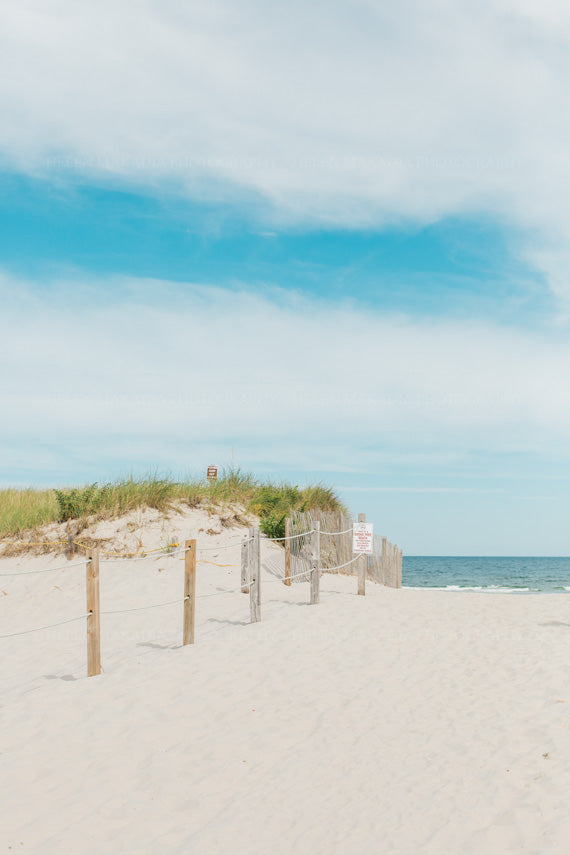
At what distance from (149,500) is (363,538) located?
24.3ft

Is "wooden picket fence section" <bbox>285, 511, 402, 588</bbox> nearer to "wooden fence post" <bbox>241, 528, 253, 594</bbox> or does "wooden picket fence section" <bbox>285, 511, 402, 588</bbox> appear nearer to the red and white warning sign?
the red and white warning sign

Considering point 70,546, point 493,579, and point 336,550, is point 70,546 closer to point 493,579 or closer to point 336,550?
point 336,550

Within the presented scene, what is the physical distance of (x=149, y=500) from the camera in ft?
58.7

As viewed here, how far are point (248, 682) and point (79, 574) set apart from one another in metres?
9.90

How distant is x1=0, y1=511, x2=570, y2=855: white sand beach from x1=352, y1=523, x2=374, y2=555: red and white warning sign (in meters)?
2.27

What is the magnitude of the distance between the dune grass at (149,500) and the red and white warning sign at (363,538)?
15.2ft

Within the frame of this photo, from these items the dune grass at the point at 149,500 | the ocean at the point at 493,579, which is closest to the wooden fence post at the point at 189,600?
the dune grass at the point at 149,500

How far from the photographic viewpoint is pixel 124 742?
5547 millimetres

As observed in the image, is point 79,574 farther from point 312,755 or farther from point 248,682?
point 312,755

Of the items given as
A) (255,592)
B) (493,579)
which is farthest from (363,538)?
(493,579)

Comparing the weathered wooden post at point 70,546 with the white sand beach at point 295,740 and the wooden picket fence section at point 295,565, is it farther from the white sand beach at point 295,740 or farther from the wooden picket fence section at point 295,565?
the white sand beach at point 295,740

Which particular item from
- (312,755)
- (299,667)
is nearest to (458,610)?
(299,667)

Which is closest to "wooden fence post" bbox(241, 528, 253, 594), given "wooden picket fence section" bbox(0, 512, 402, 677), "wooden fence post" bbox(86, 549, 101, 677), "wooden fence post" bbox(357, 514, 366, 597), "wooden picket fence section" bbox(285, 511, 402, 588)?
"wooden picket fence section" bbox(0, 512, 402, 677)

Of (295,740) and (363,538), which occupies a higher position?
(363,538)
